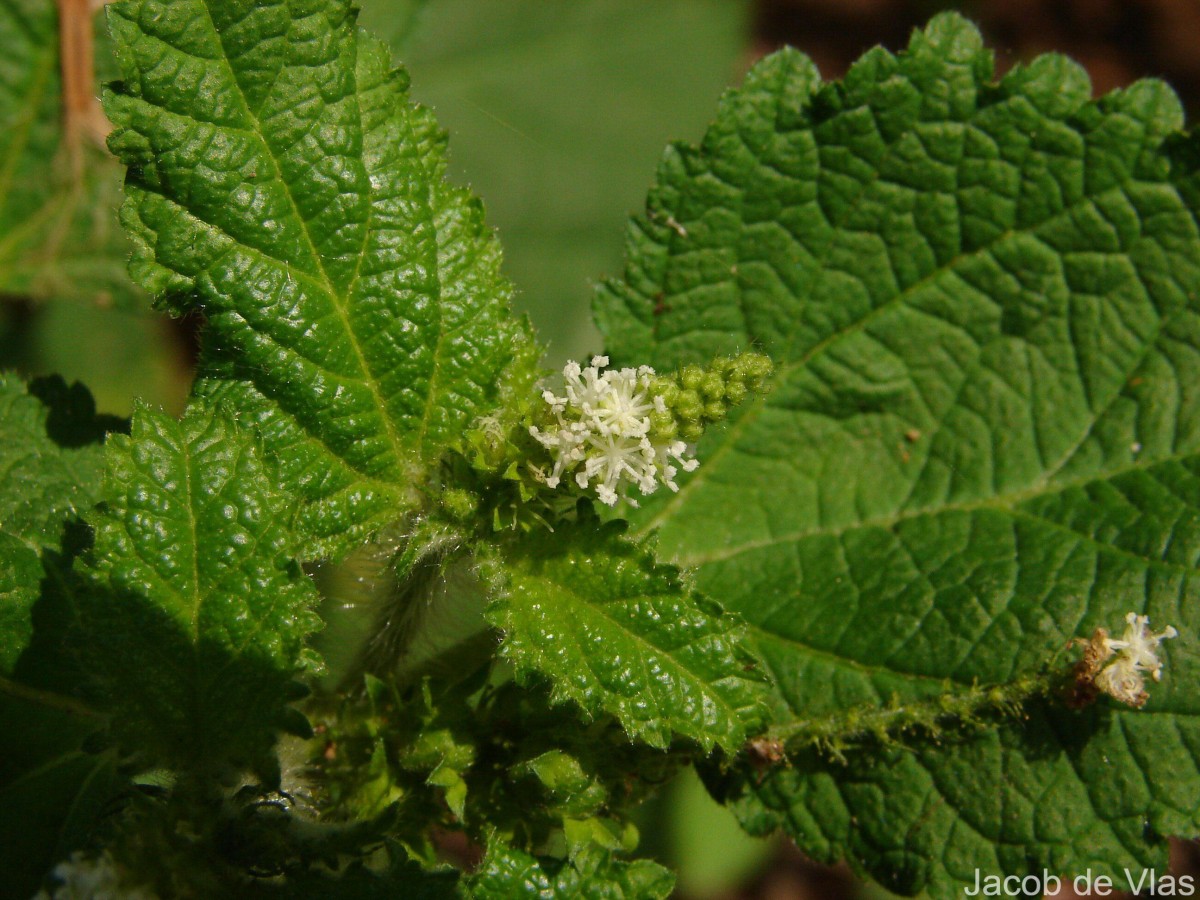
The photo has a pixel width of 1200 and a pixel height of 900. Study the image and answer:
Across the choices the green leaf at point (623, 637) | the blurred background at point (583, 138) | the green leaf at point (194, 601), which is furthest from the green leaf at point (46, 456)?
the blurred background at point (583, 138)

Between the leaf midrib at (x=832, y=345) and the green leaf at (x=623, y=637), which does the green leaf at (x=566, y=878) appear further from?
the leaf midrib at (x=832, y=345)

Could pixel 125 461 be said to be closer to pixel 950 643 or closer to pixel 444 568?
pixel 444 568

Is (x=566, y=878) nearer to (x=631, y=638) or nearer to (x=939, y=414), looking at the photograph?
(x=631, y=638)

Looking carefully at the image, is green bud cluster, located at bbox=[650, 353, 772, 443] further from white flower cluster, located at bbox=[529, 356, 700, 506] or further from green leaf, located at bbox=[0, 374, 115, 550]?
green leaf, located at bbox=[0, 374, 115, 550]

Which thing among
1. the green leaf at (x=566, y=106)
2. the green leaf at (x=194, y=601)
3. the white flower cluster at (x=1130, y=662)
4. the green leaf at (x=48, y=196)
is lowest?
the green leaf at (x=194, y=601)

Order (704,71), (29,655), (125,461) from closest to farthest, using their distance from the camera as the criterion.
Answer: (125,461), (29,655), (704,71)

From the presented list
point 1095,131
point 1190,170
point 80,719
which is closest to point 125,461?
point 80,719

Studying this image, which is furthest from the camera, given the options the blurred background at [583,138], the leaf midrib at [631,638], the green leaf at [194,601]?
the blurred background at [583,138]
